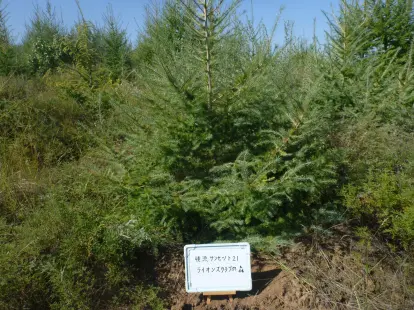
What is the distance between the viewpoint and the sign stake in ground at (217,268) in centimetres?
299

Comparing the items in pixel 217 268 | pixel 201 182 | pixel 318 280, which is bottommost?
pixel 318 280

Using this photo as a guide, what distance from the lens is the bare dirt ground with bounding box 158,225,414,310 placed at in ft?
9.96

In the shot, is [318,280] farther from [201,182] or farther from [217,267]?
[201,182]

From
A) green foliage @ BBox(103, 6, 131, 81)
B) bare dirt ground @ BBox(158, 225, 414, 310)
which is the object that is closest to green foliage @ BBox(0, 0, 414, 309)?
bare dirt ground @ BBox(158, 225, 414, 310)

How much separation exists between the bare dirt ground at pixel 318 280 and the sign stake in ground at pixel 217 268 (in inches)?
6.4

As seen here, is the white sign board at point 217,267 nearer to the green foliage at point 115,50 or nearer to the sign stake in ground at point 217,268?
the sign stake in ground at point 217,268

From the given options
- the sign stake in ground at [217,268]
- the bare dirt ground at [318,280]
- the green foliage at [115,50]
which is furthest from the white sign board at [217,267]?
the green foliage at [115,50]

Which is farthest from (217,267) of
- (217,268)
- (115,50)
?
(115,50)

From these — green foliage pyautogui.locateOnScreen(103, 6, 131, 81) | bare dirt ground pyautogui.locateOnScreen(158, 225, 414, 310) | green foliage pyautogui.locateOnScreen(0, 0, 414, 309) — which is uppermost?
green foliage pyautogui.locateOnScreen(103, 6, 131, 81)

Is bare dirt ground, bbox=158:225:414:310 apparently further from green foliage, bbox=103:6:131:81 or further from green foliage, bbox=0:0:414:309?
green foliage, bbox=103:6:131:81

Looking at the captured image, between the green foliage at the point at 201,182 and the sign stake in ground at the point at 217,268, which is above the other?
the green foliage at the point at 201,182

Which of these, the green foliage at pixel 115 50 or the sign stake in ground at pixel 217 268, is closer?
the sign stake in ground at pixel 217 268

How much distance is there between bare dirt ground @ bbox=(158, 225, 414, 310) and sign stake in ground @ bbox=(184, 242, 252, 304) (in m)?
0.16

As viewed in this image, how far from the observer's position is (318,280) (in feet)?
10.4
